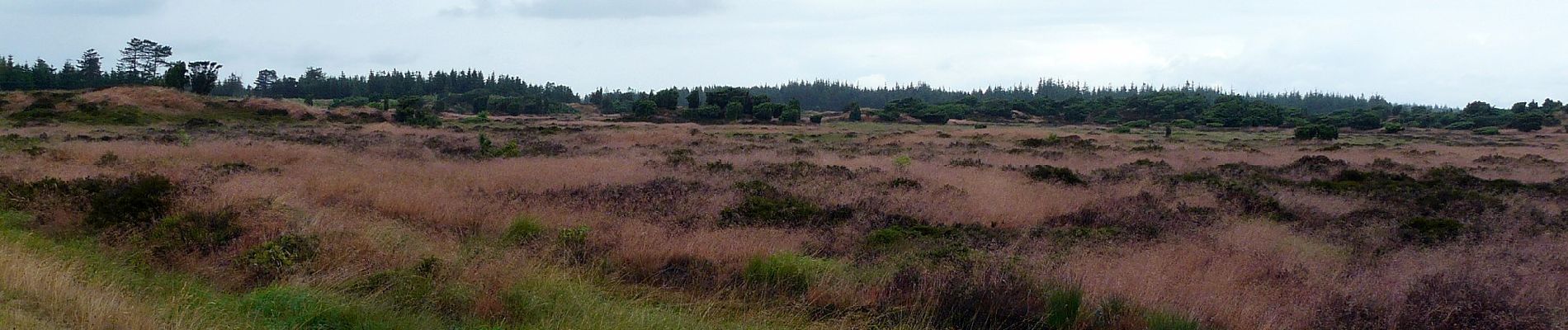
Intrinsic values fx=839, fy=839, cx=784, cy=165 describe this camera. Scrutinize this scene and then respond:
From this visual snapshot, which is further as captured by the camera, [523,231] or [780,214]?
[780,214]

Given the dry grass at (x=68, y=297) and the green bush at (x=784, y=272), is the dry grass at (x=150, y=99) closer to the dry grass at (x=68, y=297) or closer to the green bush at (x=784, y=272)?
the dry grass at (x=68, y=297)

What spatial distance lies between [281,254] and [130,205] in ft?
9.49

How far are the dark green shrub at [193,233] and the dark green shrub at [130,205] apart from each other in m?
0.47

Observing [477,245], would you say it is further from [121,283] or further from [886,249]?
[886,249]

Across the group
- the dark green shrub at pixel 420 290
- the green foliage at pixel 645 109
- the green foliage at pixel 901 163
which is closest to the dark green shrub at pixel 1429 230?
the green foliage at pixel 901 163

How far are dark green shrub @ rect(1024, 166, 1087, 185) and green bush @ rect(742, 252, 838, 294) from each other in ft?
35.0

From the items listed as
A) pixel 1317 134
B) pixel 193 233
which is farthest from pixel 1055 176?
pixel 1317 134

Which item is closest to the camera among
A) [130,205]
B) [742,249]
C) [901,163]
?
[742,249]

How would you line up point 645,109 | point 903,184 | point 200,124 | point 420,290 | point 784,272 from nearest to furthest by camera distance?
point 420,290 → point 784,272 → point 903,184 → point 200,124 → point 645,109

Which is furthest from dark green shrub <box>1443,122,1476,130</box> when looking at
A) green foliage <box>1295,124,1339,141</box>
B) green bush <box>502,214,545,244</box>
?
green bush <box>502,214,545,244</box>

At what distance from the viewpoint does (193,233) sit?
7.34 meters

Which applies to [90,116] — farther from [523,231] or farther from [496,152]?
[523,231]

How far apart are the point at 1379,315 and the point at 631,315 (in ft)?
17.7

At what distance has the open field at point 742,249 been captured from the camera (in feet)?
19.3
